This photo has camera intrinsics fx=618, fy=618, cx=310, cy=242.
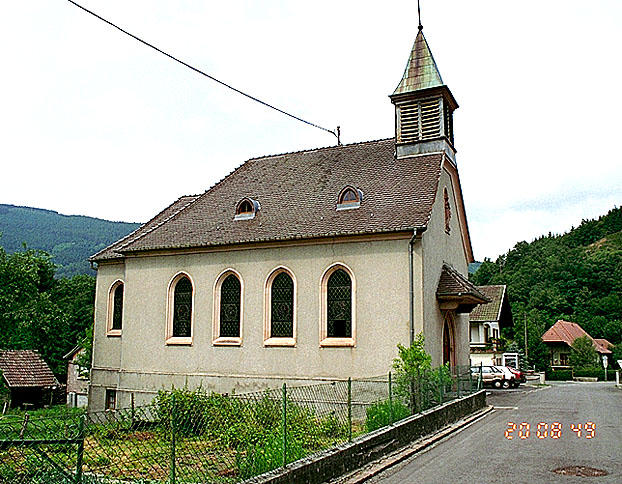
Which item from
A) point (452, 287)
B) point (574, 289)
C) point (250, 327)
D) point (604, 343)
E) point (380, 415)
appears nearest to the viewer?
point (380, 415)

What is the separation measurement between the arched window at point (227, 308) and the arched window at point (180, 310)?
1134 millimetres

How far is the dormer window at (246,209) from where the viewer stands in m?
22.6

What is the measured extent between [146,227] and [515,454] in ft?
65.3

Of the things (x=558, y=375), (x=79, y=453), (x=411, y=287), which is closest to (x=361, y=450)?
(x=79, y=453)

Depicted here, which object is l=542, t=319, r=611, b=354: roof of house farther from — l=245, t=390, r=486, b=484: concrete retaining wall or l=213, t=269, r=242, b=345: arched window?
l=245, t=390, r=486, b=484: concrete retaining wall

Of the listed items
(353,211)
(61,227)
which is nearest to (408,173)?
(353,211)

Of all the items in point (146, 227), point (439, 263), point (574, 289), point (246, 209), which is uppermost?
point (574, 289)

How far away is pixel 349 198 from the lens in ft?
68.7

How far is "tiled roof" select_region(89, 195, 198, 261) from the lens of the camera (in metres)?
26.1

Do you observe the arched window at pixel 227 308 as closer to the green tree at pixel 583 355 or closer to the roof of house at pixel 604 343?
the green tree at pixel 583 355

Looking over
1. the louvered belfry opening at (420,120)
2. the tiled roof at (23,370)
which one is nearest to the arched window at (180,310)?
the louvered belfry opening at (420,120)

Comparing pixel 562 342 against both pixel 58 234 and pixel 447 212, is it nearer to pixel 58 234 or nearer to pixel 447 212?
pixel 447 212

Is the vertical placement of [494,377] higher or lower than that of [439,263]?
lower

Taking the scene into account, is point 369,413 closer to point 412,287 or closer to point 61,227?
point 412,287
